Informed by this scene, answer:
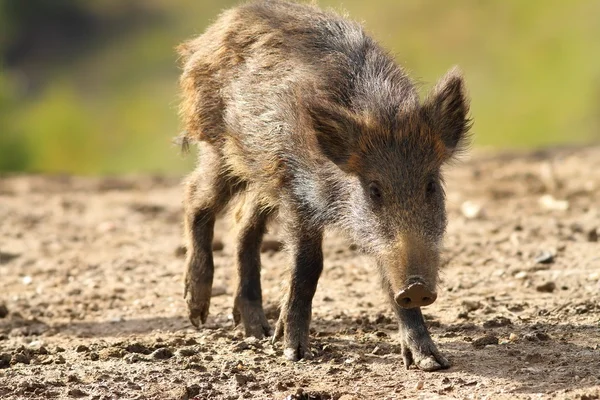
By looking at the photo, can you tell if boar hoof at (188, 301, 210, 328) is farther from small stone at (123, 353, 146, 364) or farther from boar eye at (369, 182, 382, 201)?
boar eye at (369, 182, 382, 201)

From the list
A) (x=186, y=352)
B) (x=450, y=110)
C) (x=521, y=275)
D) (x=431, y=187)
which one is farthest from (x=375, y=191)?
(x=521, y=275)

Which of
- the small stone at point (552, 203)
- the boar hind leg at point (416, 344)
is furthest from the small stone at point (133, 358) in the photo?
the small stone at point (552, 203)

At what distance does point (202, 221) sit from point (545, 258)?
8.30 ft

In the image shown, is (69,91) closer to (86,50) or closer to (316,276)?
(86,50)

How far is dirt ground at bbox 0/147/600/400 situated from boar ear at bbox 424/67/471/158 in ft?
3.66

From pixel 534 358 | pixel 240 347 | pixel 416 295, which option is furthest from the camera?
pixel 240 347

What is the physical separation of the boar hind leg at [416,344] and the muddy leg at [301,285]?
478 mm

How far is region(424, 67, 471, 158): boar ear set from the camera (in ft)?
20.1

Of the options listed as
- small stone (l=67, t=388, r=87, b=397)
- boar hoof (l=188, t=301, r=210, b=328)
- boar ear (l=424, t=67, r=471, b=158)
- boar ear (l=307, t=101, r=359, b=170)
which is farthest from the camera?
boar hoof (l=188, t=301, r=210, b=328)

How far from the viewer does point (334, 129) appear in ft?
19.8

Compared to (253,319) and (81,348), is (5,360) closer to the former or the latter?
(81,348)

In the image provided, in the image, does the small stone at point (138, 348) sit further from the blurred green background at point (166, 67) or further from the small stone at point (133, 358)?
the blurred green background at point (166, 67)

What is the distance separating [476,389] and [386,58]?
2.15 meters

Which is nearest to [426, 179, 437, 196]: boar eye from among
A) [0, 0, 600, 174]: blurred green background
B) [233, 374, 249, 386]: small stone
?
[233, 374, 249, 386]: small stone
